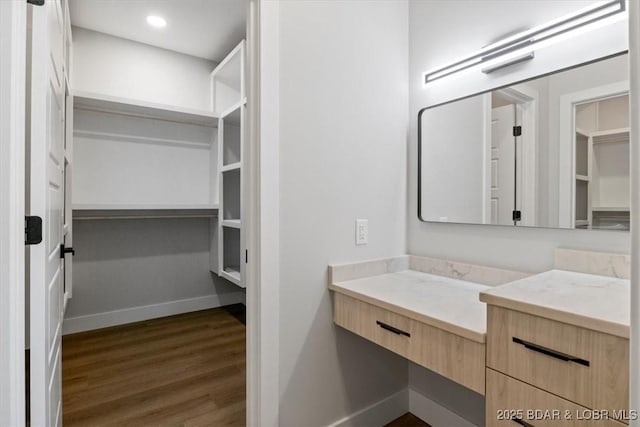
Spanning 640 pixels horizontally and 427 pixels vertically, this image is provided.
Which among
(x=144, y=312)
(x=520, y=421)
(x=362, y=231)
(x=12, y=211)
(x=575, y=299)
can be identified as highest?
(x=12, y=211)

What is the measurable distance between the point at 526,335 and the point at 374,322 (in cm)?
59

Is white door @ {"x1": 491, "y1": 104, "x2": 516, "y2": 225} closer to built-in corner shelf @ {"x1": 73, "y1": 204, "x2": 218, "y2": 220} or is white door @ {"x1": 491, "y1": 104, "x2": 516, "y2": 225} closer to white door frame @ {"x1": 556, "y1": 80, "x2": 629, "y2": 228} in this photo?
white door frame @ {"x1": 556, "y1": 80, "x2": 629, "y2": 228}

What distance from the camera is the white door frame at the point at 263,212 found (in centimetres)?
138

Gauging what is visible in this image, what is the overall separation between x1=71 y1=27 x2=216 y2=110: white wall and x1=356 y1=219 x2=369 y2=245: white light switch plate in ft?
8.25

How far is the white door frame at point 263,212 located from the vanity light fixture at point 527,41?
923 mm

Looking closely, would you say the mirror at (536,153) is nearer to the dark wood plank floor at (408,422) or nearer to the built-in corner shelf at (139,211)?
the dark wood plank floor at (408,422)

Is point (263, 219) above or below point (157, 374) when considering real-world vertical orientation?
above

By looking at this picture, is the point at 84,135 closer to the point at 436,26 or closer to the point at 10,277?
the point at 10,277

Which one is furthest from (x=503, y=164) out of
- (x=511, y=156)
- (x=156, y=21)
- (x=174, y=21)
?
(x=156, y=21)

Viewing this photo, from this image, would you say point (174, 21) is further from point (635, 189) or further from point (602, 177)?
→ point (635, 189)

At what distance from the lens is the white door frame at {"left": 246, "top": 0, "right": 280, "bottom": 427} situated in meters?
1.38

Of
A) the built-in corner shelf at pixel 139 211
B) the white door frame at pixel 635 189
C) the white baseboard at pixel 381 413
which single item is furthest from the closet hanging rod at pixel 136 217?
the white door frame at pixel 635 189

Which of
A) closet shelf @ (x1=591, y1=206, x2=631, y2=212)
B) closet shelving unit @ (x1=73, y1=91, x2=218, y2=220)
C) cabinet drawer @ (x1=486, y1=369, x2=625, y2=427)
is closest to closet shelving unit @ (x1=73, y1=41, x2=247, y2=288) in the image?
closet shelving unit @ (x1=73, y1=91, x2=218, y2=220)

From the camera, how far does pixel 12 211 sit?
902mm
